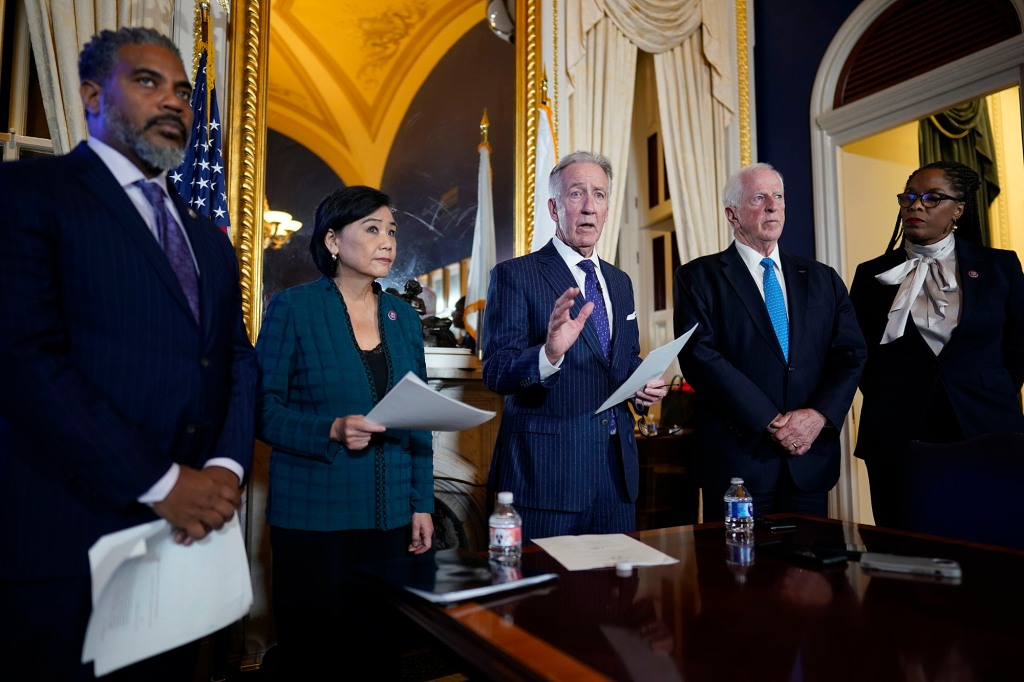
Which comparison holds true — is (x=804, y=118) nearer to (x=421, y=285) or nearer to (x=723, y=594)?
(x=421, y=285)

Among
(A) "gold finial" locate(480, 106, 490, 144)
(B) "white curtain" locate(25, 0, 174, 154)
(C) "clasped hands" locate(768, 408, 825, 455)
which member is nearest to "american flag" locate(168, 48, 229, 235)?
(B) "white curtain" locate(25, 0, 174, 154)

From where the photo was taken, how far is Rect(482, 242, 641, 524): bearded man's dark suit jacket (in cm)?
183

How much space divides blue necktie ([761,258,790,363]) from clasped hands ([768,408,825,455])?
0.70 ft

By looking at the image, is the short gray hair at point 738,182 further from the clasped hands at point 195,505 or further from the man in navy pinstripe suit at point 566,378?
the clasped hands at point 195,505

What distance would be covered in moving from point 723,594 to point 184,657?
35.7 inches

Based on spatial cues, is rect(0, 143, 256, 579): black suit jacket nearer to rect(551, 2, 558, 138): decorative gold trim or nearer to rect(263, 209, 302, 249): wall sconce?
rect(263, 209, 302, 249): wall sconce

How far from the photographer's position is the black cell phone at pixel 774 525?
156 cm

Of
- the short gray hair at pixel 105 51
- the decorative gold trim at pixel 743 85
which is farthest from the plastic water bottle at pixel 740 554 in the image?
the decorative gold trim at pixel 743 85

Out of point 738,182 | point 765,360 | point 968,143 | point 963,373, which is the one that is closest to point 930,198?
point 963,373

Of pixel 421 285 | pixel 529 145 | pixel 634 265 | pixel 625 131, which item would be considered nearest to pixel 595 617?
pixel 421 285

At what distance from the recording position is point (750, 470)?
2.00 m

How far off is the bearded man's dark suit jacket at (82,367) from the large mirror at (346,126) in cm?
170

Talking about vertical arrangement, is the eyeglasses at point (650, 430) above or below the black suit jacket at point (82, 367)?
below

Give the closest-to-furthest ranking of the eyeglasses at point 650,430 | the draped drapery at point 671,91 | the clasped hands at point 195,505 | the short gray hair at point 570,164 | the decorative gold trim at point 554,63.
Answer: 1. the clasped hands at point 195,505
2. the short gray hair at point 570,164
3. the eyeglasses at point 650,430
4. the decorative gold trim at point 554,63
5. the draped drapery at point 671,91
